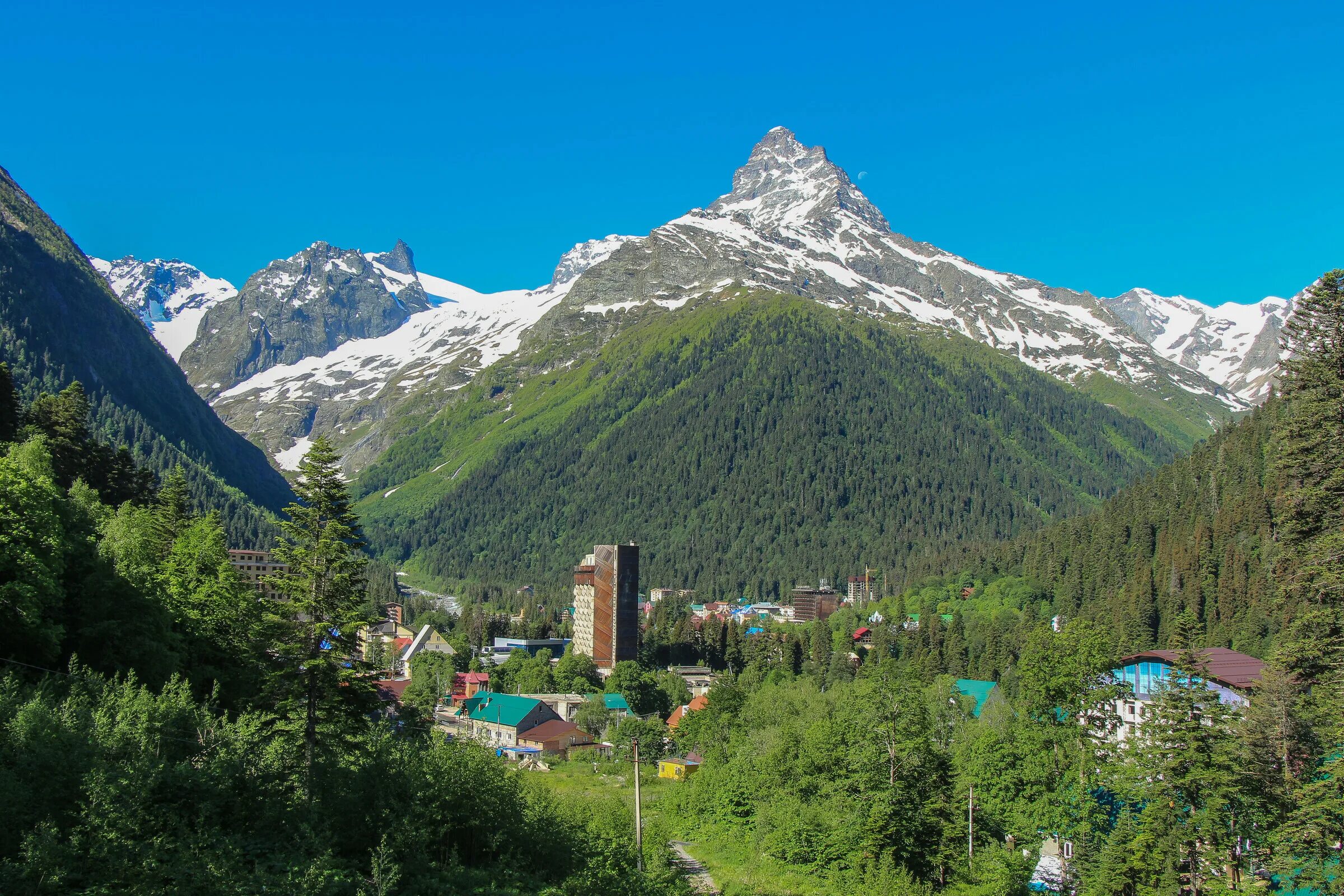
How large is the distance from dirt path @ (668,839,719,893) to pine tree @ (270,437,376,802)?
23.8m

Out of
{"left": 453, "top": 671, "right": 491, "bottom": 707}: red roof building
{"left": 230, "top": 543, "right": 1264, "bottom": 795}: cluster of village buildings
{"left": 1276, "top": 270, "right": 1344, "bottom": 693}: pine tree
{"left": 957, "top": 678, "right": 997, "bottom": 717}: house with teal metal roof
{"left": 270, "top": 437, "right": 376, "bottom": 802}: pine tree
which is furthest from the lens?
{"left": 453, "top": 671, "right": 491, "bottom": 707}: red roof building

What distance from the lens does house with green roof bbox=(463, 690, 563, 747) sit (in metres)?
105

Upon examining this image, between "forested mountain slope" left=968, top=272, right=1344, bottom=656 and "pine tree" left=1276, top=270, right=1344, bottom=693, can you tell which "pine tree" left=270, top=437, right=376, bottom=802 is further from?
"forested mountain slope" left=968, top=272, right=1344, bottom=656

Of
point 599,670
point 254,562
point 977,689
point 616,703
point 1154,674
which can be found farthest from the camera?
point 254,562

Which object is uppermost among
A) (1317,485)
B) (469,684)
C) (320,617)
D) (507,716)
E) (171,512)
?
(1317,485)

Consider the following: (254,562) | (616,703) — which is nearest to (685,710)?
(616,703)

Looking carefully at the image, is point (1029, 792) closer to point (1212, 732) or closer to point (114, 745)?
point (1212, 732)

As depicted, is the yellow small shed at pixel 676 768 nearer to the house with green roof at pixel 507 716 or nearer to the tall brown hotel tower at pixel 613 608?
the house with green roof at pixel 507 716

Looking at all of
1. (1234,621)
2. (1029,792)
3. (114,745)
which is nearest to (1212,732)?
(1029,792)

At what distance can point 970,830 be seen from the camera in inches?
2093

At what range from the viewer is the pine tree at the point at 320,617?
3738 cm

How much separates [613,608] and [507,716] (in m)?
45.4

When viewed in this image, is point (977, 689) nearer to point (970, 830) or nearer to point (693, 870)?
point (693, 870)

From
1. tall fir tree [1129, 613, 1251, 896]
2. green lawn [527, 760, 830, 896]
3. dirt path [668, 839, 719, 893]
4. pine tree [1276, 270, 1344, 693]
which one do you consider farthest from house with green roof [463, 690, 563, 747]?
pine tree [1276, 270, 1344, 693]
